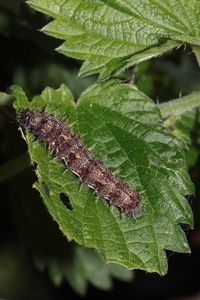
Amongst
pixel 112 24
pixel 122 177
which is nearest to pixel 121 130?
pixel 122 177

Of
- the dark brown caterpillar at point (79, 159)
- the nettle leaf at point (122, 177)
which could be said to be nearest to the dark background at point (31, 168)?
the dark brown caterpillar at point (79, 159)

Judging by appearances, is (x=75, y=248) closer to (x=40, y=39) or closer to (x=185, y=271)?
(x=185, y=271)

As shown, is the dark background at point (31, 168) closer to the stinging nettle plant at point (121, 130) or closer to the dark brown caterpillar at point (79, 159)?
the dark brown caterpillar at point (79, 159)

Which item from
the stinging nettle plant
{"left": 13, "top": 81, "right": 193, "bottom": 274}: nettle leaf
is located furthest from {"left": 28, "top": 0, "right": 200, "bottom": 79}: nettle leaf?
{"left": 13, "top": 81, "right": 193, "bottom": 274}: nettle leaf

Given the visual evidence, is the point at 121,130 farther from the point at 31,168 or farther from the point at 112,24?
the point at 31,168

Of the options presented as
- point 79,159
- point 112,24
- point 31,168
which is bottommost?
point 31,168

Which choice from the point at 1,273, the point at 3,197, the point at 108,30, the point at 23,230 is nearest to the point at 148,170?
the point at 108,30

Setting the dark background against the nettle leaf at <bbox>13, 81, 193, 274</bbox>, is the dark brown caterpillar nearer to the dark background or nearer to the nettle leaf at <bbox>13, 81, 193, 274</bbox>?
the nettle leaf at <bbox>13, 81, 193, 274</bbox>
